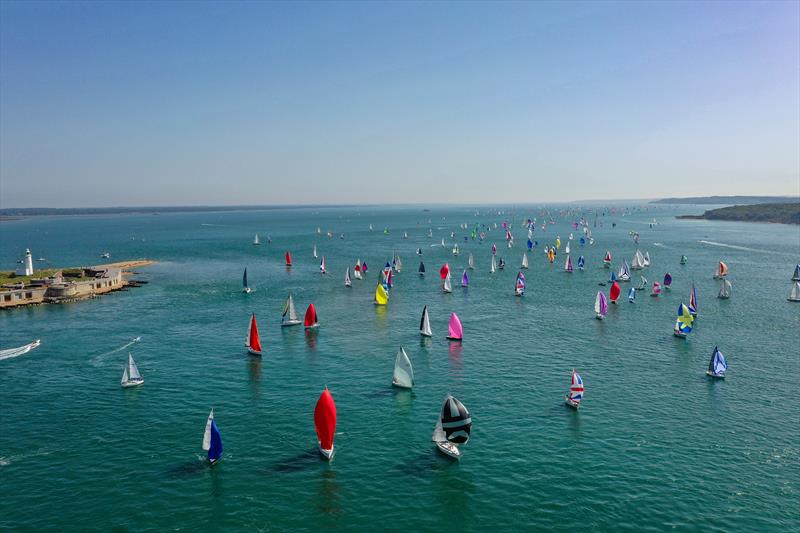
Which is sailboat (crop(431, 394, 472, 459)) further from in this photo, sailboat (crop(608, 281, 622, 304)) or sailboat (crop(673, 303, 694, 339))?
sailboat (crop(608, 281, 622, 304))

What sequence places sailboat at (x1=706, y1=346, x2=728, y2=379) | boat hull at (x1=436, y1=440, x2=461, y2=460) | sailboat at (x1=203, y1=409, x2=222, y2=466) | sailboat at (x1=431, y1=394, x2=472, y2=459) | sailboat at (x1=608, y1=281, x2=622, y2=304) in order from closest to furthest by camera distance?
A: sailboat at (x1=203, y1=409, x2=222, y2=466) < sailboat at (x1=431, y1=394, x2=472, y2=459) < boat hull at (x1=436, y1=440, x2=461, y2=460) < sailboat at (x1=706, y1=346, x2=728, y2=379) < sailboat at (x1=608, y1=281, x2=622, y2=304)

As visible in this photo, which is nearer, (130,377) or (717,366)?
(130,377)

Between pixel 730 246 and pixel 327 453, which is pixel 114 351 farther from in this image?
pixel 730 246

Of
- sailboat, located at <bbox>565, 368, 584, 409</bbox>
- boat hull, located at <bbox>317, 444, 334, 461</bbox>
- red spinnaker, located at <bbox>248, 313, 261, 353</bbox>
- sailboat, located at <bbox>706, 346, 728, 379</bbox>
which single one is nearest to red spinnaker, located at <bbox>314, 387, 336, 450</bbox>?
boat hull, located at <bbox>317, 444, 334, 461</bbox>

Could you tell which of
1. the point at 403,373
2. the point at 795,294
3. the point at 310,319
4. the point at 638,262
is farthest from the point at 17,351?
the point at 638,262

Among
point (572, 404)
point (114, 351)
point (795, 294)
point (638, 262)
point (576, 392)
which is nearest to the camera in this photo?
point (576, 392)
